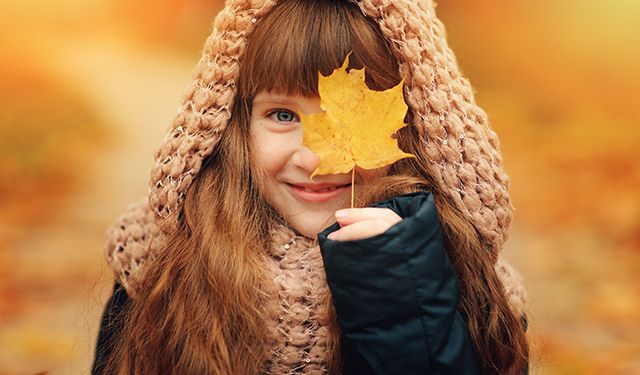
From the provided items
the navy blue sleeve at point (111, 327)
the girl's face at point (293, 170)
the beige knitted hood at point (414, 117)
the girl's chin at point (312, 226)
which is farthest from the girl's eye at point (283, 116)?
the navy blue sleeve at point (111, 327)

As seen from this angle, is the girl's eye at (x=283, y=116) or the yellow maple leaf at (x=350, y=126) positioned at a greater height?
Answer: the girl's eye at (x=283, y=116)

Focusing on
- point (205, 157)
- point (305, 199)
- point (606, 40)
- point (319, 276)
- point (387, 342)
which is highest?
point (606, 40)

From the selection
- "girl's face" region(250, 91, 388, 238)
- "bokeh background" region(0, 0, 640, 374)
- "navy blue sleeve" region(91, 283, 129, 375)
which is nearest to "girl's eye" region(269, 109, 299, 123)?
"girl's face" region(250, 91, 388, 238)

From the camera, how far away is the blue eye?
5.03ft

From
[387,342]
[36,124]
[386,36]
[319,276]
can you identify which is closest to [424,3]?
[386,36]

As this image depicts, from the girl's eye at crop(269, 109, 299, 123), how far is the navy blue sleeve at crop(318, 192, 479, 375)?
0.87ft

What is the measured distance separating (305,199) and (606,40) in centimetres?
216

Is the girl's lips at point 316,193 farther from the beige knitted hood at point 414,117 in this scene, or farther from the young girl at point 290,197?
the beige knitted hood at point 414,117

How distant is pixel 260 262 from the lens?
1.56 m

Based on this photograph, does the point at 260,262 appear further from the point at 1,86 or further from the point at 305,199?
the point at 1,86

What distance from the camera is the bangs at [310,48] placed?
4.86 ft

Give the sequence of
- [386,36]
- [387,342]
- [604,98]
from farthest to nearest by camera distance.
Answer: [604,98], [386,36], [387,342]

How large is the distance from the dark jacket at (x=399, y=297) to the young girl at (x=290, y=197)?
0.02m

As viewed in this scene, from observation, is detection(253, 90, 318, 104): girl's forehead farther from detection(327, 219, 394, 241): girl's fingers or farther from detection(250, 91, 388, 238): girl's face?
detection(327, 219, 394, 241): girl's fingers
